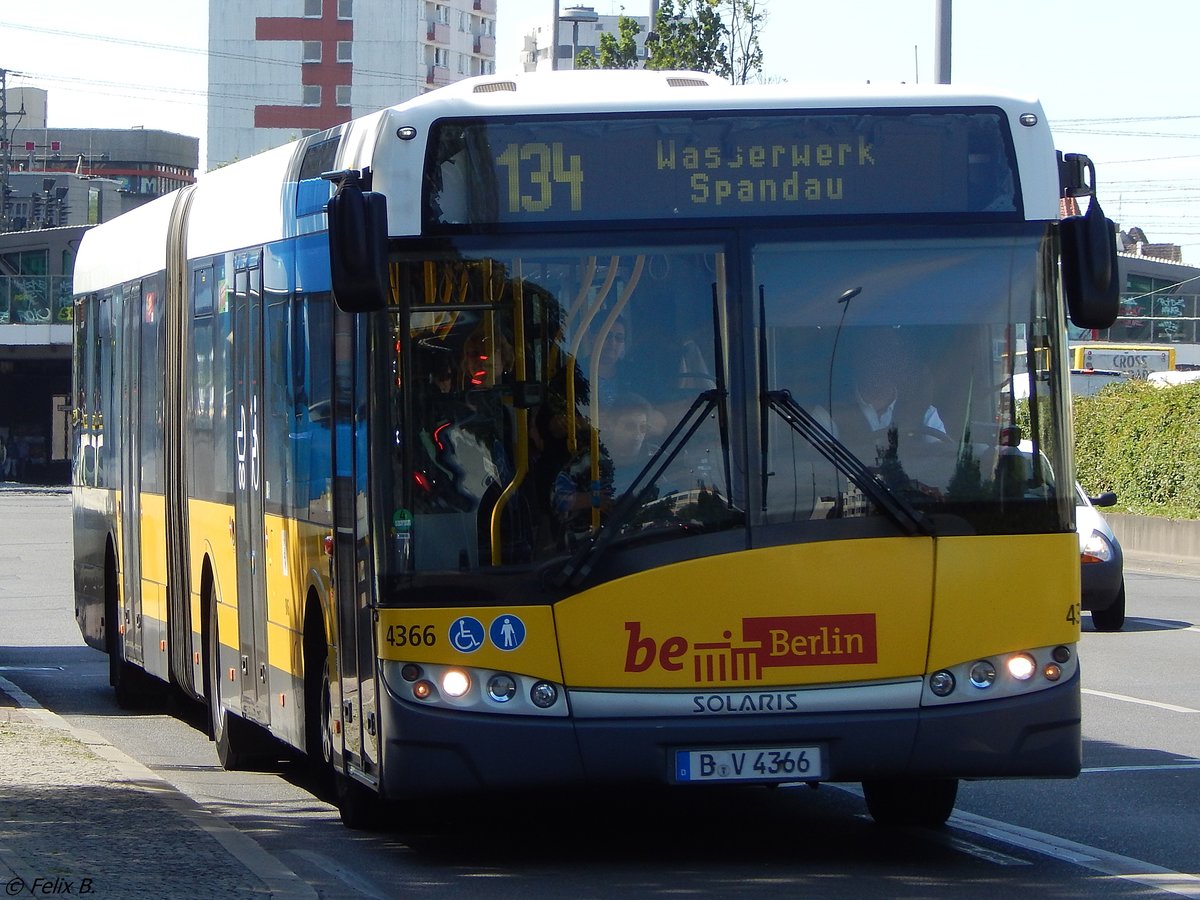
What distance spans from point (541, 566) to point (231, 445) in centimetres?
385

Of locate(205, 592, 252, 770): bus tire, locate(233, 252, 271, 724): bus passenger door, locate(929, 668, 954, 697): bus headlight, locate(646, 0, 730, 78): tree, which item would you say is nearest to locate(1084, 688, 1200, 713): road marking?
locate(205, 592, 252, 770): bus tire

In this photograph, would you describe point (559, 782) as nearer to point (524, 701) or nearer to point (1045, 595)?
point (524, 701)

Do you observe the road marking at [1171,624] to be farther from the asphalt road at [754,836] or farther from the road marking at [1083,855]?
the road marking at [1083,855]

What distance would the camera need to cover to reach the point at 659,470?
795 centimetres

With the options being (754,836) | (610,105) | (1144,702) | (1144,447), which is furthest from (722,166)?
(1144,447)

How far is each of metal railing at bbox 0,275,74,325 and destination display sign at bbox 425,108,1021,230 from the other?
57934 millimetres

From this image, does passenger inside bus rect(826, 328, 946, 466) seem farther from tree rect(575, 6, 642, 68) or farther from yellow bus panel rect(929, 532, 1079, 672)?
tree rect(575, 6, 642, 68)

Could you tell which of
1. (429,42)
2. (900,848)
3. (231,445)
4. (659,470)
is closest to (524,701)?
(659,470)

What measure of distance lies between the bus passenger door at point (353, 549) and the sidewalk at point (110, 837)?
0.63 meters

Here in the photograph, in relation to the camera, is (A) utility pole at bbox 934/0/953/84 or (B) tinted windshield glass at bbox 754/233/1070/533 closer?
(B) tinted windshield glass at bbox 754/233/1070/533

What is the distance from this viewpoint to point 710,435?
26.2 feet

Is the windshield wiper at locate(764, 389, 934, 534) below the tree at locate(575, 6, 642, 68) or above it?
below

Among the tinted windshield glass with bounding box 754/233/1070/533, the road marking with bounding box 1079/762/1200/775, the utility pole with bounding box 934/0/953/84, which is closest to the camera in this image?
the tinted windshield glass with bounding box 754/233/1070/533

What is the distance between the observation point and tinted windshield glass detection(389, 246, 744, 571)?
7.96 metres
